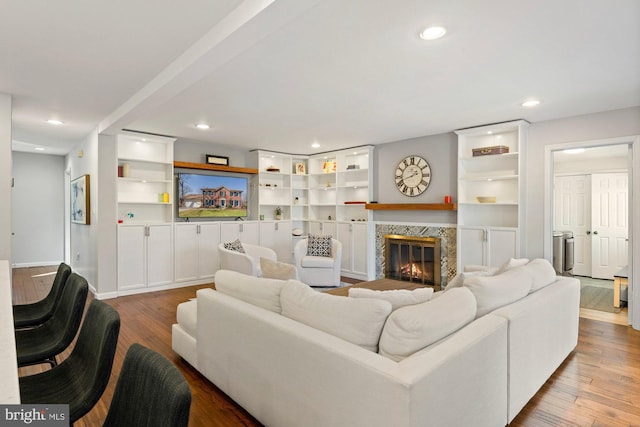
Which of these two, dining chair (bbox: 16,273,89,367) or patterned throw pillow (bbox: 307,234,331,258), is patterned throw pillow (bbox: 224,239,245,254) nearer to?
patterned throw pillow (bbox: 307,234,331,258)

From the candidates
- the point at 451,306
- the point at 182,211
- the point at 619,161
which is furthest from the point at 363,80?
the point at 619,161

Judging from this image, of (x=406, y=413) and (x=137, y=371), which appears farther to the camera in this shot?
(x=406, y=413)

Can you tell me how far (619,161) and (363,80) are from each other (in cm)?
582

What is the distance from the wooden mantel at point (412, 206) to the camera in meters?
5.27

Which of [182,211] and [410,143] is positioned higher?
[410,143]

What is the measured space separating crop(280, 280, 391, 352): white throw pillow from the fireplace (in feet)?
12.8

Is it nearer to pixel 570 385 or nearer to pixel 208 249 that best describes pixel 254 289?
pixel 570 385

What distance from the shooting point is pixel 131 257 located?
17.3ft

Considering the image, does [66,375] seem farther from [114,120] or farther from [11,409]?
[114,120]

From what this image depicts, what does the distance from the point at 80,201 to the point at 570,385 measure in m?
6.75

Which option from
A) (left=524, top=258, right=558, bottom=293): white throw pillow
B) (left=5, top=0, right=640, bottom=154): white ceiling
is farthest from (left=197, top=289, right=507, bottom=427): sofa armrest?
(left=5, top=0, right=640, bottom=154): white ceiling

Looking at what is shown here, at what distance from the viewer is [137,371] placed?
1093mm

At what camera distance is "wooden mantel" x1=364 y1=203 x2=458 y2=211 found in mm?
5266

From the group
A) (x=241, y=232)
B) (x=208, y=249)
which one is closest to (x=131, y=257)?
(x=208, y=249)
